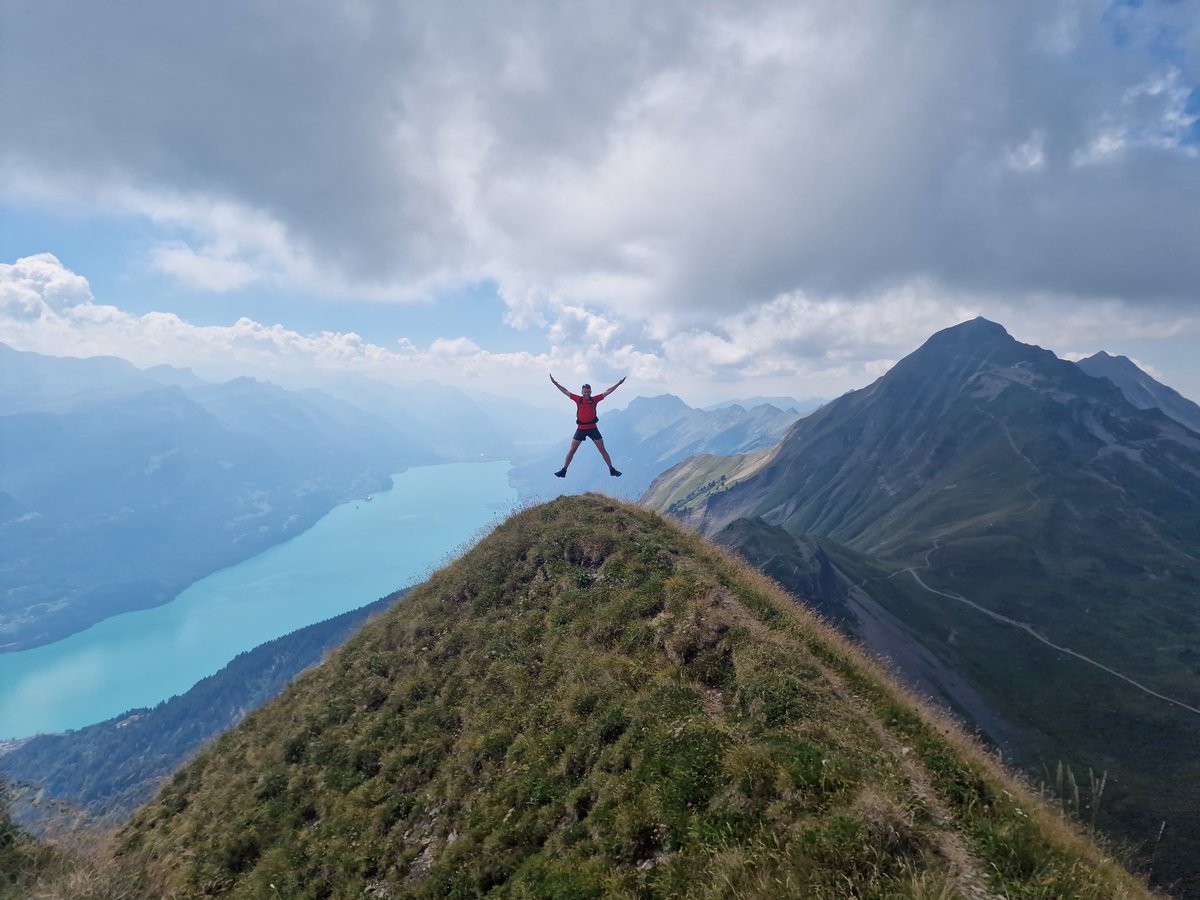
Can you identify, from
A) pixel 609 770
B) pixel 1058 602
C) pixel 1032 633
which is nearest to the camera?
pixel 609 770

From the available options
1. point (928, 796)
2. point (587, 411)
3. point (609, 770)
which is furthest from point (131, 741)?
point (928, 796)

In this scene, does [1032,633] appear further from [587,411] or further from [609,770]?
[609,770]

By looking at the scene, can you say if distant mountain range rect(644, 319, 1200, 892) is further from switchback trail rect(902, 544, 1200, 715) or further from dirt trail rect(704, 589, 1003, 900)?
dirt trail rect(704, 589, 1003, 900)

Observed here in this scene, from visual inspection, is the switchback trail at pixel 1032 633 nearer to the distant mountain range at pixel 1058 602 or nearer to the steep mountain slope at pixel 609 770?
the distant mountain range at pixel 1058 602

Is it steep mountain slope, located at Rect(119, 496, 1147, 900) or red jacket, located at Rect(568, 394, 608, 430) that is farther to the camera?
red jacket, located at Rect(568, 394, 608, 430)

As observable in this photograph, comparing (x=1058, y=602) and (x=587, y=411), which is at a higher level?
(x=587, y=411)

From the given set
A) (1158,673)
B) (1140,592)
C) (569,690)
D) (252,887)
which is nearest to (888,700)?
(569,690)

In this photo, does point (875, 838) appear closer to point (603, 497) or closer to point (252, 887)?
point (252, 887)

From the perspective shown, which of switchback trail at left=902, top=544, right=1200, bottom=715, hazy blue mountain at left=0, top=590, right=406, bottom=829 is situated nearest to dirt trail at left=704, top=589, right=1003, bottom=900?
switchback trail at left=902, top=544, right=1200, bottom=715

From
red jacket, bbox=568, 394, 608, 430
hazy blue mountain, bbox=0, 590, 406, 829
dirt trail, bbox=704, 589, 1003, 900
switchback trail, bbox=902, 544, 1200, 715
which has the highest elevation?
red jacket, bbox=568, 394, 608, 430

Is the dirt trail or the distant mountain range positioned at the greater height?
the dirt trail
